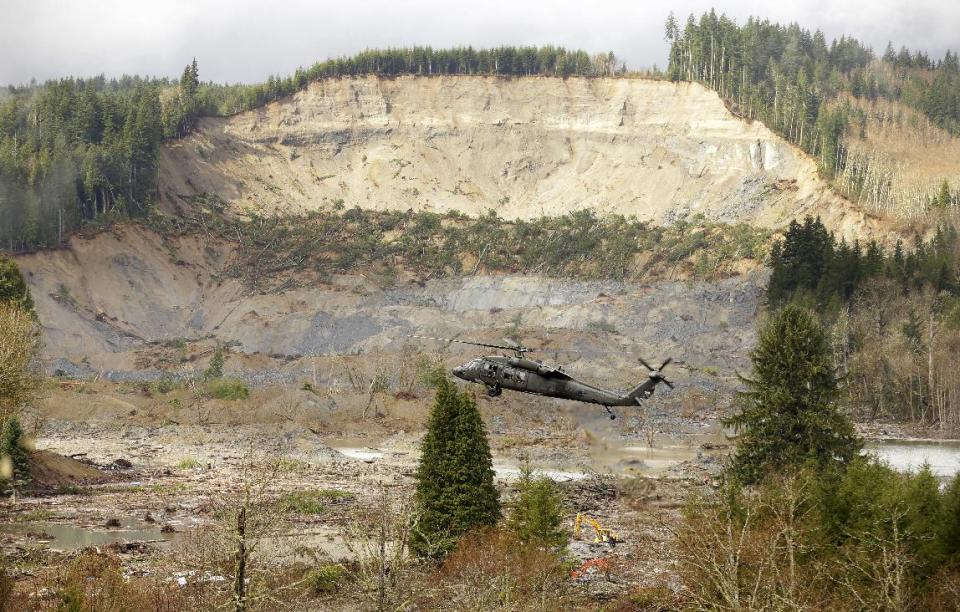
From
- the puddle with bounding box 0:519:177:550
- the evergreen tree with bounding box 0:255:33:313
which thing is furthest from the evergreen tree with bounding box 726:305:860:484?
the evergreen tree with bounding box 0:255:33:313

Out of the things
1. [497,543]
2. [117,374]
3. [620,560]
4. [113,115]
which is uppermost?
[113,115]

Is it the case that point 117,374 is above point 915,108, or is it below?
below

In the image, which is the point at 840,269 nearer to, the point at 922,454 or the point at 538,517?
the point at 922,454

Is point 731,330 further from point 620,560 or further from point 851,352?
point 620,560

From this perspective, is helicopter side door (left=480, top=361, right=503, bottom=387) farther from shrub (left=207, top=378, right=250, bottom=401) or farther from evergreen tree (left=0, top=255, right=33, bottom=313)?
shrub (left=207, top=378, right=250, bottom=401)

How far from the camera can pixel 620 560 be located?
44.3m

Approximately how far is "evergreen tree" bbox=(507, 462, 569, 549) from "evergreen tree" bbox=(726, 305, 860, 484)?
9.40 m

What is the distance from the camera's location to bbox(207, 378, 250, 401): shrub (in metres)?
94.2

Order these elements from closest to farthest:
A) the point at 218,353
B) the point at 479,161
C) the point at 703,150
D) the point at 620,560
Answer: the point at 620,560 → the point at 218,353 → the point at 703,150 → the point at 479,161

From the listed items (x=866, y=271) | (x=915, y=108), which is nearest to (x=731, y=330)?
(x=866, y=271)

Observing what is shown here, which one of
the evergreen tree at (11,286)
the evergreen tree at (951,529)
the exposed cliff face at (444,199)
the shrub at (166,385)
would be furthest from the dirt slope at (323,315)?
the evergreen tree at (951,529)

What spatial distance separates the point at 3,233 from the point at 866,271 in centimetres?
8842

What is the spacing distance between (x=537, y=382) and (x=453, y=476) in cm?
830

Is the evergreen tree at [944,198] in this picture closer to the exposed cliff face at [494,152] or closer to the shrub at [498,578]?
the exposed cliff face at [494,152]
